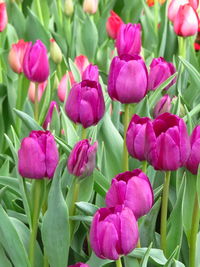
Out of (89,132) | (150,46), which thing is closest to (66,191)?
(89,132)

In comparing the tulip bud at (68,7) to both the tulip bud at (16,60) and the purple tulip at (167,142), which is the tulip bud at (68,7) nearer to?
the tulip bud at (16,60)

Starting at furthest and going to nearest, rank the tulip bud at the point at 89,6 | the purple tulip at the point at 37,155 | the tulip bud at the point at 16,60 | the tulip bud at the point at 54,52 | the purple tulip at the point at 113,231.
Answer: the tulip bud at the point at 89,6 → the tulip bud at the point at 54,52 → the tulip bud at the point at 16,60 → the purple tulip at the point at 37,155 → the purple tulip at the point at 113,231

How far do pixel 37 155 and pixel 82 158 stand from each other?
64 mm

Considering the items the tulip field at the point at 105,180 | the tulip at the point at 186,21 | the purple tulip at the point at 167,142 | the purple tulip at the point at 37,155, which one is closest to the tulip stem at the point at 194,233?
the tulip field at the point at 105,180

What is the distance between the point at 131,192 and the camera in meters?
0.79

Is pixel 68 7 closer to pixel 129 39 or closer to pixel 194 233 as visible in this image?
pixel 129 39

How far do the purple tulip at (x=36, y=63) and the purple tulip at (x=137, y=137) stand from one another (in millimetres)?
436

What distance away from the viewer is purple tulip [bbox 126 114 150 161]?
863 mm

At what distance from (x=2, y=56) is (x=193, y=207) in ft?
3.17

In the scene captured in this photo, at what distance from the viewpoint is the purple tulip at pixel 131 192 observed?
2.58ft

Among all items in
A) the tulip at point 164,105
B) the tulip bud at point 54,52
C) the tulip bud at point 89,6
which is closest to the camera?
the tulip at point 164,105

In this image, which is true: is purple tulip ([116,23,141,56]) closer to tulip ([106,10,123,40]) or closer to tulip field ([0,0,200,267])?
tulip field ([0,0,200,267])

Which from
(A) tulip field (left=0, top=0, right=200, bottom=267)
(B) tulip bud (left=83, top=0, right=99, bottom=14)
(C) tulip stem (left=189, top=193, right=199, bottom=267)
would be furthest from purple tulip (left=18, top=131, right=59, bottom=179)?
(B) tulip bud (left=83, top=0, right=99, bottom=14)

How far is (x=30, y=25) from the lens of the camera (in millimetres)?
2057
